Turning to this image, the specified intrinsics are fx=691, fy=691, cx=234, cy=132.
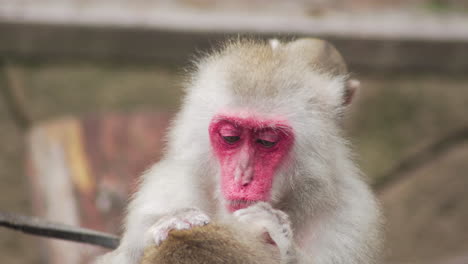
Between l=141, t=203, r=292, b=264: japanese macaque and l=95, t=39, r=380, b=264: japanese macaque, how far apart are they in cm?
36

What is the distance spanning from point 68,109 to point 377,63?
330 cm

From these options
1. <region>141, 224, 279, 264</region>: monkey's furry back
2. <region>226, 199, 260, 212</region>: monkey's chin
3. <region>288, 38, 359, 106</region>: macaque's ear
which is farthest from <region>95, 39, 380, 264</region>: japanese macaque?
<region>141, 224, 279, 264</region>: monkey's furry back

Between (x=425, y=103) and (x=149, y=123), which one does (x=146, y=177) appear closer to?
(x=149, y=123)

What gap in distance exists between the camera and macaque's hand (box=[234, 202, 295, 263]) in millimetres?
2691

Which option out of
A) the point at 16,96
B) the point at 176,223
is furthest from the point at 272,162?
the point at 16,96

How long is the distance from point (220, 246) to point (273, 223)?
38 cm

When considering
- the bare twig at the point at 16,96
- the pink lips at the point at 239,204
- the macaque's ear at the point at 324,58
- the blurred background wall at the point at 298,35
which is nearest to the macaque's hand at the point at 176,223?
the pink lips at the point at 239,204

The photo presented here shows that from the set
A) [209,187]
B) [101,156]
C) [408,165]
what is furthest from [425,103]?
[209,187]

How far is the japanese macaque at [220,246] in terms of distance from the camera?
A: 2.38 meters

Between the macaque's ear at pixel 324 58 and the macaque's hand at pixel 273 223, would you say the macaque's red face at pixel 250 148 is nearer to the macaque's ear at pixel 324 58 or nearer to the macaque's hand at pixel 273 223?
the macaque's hand at pixel 273 223

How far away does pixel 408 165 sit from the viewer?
727 cm

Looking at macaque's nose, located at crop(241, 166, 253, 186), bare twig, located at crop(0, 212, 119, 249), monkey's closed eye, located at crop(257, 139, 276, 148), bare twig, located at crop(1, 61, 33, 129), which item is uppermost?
monkey's closed eye, located at crop(257, 139, 276, 148)

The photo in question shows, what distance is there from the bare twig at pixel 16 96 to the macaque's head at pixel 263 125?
4.67m

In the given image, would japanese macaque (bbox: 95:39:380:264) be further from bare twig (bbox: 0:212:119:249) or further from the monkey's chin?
bare twig (bbox: 0:212:119:249)
